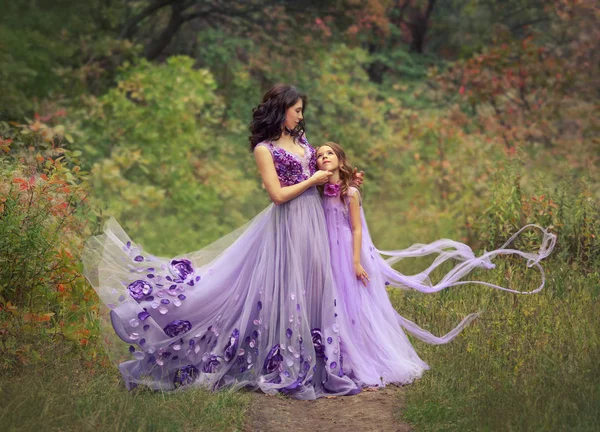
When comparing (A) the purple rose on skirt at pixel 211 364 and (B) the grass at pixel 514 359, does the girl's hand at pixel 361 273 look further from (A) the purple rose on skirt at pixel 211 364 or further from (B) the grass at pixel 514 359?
(A) the purple rose on skirt at pixel 211 364

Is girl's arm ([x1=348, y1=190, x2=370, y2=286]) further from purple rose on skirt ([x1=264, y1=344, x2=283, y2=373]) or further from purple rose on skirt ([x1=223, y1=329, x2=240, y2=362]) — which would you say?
purple rose on skirt ([x1=223, y1=329, x2=240, y2=362])

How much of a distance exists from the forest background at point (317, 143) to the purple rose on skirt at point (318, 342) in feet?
2.07

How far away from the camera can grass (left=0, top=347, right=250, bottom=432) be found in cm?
416

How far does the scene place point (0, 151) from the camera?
6547mm

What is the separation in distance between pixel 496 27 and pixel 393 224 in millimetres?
4090

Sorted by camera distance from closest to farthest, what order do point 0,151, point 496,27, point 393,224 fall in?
point 0,151
point 393,224
point 496,27

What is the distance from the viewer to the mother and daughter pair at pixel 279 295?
5.15m

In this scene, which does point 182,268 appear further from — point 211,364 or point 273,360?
point 273,360

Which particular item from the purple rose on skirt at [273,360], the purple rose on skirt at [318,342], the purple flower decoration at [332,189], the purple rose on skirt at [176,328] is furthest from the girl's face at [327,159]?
the purple rose on skirt at [176,328]

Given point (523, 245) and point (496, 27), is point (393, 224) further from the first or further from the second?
point (523, 245)

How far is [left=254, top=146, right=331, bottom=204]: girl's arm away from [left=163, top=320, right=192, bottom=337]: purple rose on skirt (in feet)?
3.05

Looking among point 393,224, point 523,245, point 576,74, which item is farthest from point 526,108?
point 523,245

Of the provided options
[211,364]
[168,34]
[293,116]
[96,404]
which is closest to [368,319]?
[211,364]

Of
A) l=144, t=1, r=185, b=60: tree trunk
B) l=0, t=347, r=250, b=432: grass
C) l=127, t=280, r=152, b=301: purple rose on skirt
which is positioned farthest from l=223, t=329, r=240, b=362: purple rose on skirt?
l=144, t=1, r=185, b=60: tree trunk
